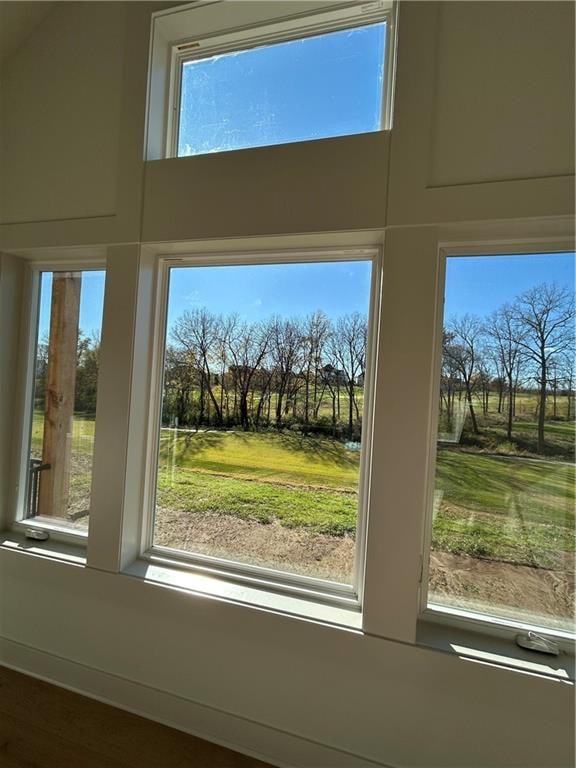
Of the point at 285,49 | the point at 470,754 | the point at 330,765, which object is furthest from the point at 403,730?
the point at 285,49

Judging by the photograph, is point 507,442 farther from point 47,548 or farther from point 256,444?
point 47,548

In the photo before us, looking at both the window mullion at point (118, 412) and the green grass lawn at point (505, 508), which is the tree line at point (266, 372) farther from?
the green grass lawn at point (505, 508)

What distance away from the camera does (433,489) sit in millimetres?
1475

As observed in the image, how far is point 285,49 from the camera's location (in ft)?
5.52

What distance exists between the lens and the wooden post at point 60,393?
2068 mm

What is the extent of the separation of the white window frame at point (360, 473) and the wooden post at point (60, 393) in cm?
56

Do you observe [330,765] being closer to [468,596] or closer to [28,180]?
[468,596]

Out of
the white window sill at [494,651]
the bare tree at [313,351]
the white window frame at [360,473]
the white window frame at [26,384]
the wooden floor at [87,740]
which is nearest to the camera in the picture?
the white window sill at [494,651]

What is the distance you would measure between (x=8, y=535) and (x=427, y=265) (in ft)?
8.13

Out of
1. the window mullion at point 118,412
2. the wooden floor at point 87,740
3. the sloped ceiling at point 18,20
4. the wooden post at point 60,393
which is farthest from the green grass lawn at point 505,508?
the sloped ceiling at point 18,20

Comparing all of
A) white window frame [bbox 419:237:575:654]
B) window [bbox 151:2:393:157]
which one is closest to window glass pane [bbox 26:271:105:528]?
window [bbox 151:2:393:157]

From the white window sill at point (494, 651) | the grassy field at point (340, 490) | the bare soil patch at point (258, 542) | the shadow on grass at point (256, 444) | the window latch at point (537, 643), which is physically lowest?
the white window sill at point (494, 651)

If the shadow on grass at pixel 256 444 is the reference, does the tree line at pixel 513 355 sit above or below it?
above

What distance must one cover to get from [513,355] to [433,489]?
0.59m
